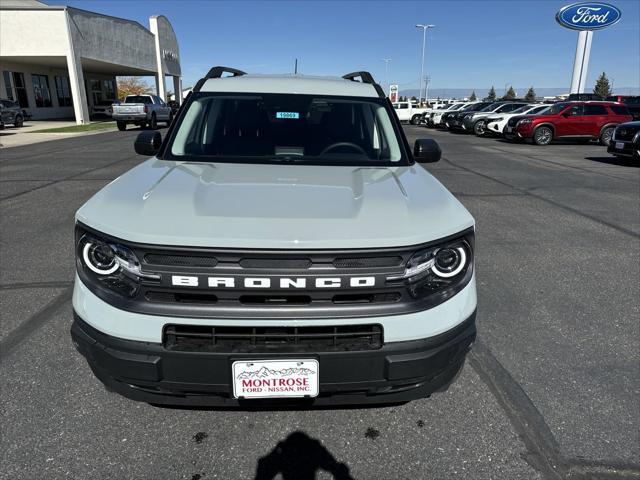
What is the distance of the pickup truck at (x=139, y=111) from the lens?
25.5 metres

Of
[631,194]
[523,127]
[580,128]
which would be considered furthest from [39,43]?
[631,194]

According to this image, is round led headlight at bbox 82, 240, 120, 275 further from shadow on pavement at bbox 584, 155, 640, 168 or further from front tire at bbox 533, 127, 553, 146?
front tire at bbox 533, 127, 553, 146

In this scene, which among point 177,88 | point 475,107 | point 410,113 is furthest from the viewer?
point 177,88

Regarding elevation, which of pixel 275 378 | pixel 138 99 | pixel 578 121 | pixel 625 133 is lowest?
pixel 275 378

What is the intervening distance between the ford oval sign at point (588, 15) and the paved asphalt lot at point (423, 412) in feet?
102

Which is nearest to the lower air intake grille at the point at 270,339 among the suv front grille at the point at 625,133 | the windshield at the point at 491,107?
the suv front grille at the point at 625,133

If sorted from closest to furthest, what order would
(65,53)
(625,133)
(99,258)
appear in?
1. (99,258)
2. (625,133)
3. (65,53)

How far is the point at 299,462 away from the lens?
2254 mm

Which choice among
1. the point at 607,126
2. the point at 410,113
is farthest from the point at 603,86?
the point at 607,126

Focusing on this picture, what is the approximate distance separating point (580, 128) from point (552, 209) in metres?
14.3

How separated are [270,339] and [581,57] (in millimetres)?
35153

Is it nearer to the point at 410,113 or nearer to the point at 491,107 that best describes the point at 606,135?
the point at 491,107

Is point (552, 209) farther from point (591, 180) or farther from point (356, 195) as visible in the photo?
point (356, 195)

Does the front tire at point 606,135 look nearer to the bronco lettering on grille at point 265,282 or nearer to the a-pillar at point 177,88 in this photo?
the bronco lettering on grille at point 265,282
